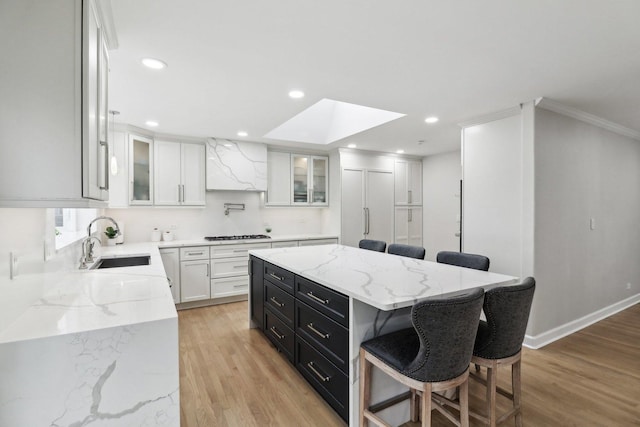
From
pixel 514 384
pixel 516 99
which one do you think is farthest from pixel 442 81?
pixel 514 384

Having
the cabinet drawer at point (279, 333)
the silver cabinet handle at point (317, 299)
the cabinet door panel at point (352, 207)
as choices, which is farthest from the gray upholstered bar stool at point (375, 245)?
the silver cabinet handle at point (317, 299)

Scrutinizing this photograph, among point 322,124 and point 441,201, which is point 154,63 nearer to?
point 322,124

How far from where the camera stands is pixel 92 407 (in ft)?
4.14

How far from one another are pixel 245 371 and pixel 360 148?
3.75m

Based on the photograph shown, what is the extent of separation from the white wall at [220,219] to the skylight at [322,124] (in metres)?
1.23

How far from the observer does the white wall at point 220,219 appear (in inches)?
174

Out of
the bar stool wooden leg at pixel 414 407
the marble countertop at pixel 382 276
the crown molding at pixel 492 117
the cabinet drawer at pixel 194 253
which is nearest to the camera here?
the marble countertop at pixel 382 276

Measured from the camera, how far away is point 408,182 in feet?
19.3

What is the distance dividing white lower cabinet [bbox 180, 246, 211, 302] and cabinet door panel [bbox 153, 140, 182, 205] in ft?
2.50

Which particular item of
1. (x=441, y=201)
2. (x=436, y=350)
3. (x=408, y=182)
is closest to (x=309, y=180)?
(x=408, y=182)

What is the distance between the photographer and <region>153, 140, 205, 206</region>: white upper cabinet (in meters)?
4.28

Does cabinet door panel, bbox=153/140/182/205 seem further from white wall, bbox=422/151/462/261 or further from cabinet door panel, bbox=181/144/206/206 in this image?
white wall, bbox=422/151/462/261

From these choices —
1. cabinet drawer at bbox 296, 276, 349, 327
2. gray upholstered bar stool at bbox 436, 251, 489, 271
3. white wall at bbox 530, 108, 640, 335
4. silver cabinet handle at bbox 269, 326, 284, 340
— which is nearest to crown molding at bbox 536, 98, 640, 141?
white wall at bbox 530, 108, 640, 335

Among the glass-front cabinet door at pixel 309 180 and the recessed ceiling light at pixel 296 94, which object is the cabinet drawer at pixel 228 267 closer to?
the glass-front cabinet door at pixel 309 180
